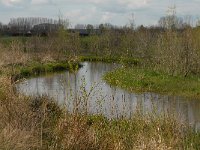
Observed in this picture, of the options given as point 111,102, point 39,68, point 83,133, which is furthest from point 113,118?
point 39,68

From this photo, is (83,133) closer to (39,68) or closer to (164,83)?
(164,83)

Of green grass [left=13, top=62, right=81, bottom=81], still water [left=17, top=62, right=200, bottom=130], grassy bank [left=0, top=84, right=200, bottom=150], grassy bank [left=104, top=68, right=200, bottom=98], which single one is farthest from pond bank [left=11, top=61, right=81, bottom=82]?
grassy bank [left=0, top=84, right=200, bottom=150]

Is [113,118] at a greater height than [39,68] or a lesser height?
greater

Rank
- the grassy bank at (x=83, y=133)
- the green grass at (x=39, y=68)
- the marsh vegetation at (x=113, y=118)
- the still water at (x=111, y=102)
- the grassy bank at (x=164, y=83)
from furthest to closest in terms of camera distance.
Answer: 1. the green grass at (x=39, y=68)
2. the grassy bank at (x=164, y=83)
3. the still water at (x=111, y=102)
4. the marsh vegetation at (x=113, y=118)
5. the grassy bank at (x=83, y=133)

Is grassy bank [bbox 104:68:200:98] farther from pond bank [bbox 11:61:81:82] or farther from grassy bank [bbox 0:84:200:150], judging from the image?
grassy bank [bbox 0:84:200:150]

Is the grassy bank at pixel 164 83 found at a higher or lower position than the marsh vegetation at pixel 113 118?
lower

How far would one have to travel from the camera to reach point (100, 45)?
49.6 metres

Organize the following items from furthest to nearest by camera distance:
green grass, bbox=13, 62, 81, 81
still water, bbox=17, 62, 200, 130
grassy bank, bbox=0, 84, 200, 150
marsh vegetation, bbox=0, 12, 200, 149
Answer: green grass, bbox=13, 62, 81, 81
still water, bbox=17, 62, 200, 130
marsh vegetation, bbox=0, 12, 200, 149
grassy bank, bbox=0, 84, 200, 150

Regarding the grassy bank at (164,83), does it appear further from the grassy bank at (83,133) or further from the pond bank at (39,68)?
the grassy bank at (83,133)

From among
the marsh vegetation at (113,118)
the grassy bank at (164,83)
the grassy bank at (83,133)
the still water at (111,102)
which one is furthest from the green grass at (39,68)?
the grassy bank at (83,133)

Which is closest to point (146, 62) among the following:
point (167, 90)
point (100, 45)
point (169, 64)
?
point (169, 64)

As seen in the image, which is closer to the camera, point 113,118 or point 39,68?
point 113,118

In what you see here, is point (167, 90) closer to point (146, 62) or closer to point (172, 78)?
point (172, 78)

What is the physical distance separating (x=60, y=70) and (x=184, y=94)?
14.9m
